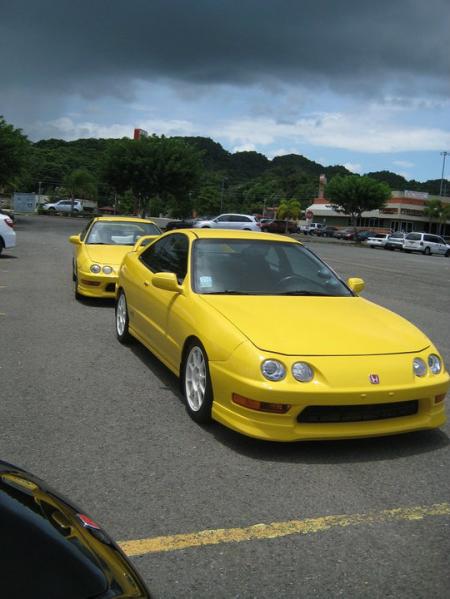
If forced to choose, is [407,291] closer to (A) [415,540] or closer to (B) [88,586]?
(A) [415,540]

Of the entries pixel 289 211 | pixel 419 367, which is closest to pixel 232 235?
pixel 419 367

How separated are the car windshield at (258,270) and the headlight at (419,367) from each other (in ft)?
4.40

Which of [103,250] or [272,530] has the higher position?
[103,250]

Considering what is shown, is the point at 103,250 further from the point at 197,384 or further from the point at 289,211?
the point at 289,211

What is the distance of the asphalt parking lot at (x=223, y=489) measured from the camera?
2.74m

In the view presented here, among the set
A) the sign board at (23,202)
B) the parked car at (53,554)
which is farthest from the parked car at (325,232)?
the parked car at (53,554)

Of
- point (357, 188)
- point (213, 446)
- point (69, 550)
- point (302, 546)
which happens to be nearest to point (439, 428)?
point (213, 446)

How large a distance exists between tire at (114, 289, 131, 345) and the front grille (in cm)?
333

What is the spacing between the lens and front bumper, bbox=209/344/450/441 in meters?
3.89

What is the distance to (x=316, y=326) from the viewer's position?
4.46m

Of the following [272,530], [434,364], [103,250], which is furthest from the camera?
[103,250]

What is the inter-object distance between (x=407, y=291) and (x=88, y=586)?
13959 millimetres

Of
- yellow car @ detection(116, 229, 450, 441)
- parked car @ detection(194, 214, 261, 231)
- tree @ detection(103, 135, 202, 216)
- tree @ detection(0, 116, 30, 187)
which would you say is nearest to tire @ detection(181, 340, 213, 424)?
yellow car @ detection(116, 229, 450, 441)

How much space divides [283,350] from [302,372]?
20cm
